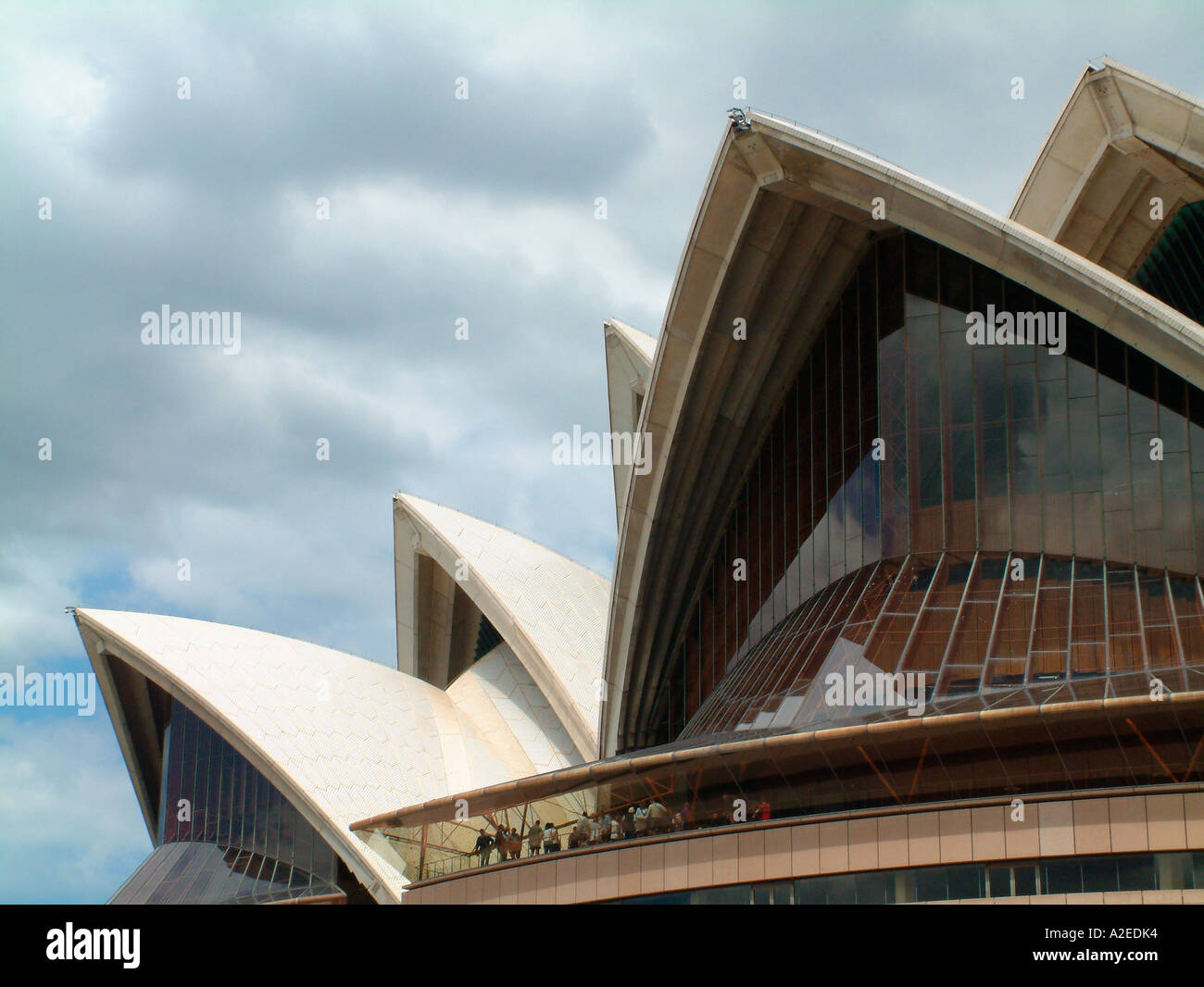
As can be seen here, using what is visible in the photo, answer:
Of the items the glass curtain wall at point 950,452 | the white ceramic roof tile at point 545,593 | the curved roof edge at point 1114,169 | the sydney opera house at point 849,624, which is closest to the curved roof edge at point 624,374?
the white ceramic roof tile at point 545,593

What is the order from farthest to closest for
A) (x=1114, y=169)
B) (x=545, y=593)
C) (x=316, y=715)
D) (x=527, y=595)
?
(x=545, y=593)
(x=527, y=595)
(x=316, y=715)
(x=1114, y=169)

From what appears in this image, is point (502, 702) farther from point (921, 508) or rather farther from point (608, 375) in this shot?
point (921, 508)

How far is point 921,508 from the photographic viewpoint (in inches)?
941

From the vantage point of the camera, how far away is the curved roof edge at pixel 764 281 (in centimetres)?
2123

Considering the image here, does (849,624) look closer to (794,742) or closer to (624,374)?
(794,742)

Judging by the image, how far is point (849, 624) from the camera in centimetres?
2253

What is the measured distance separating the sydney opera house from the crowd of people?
2.0 inches

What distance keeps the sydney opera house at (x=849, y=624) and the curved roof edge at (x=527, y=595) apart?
21cm

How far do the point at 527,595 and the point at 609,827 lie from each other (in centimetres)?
1787

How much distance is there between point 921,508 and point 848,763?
7.40 meters

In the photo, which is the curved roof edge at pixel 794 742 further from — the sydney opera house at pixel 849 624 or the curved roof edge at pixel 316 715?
the curved roof edge at pixel 316 715

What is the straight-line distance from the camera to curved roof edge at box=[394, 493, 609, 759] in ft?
113

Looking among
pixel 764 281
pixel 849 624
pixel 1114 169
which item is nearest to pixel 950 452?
pixel 849 624
